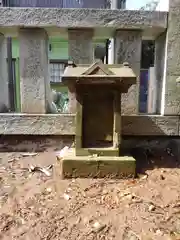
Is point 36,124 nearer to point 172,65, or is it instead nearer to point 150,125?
point 150,125

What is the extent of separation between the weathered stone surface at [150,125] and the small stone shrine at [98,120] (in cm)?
29

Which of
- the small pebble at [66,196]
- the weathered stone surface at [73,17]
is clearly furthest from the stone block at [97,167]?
the weathered stone surface at [73,17]

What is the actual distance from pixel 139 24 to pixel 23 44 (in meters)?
1.03

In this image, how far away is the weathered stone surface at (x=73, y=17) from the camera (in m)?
2.29

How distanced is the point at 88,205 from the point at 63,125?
876mm

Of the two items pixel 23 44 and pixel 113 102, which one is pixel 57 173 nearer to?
pixel 113 102

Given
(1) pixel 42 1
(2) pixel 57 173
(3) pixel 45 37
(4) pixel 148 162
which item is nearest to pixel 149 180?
(4) pixel 148 162

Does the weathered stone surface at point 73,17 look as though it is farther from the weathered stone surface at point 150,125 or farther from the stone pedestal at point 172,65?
the weathered stone surface at point 150,125

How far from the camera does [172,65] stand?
236 centimetres

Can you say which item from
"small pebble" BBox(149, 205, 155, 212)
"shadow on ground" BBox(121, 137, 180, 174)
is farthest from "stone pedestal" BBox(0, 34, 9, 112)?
"small pebble" BBox(149, 205, 155, 212)

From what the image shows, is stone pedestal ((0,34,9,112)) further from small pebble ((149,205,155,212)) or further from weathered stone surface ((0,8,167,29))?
small pebble ((149,205,155,212))

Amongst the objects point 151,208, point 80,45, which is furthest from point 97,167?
point 80,45

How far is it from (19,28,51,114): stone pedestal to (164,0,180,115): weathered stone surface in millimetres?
1106

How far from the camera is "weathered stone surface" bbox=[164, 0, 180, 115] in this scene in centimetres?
233
